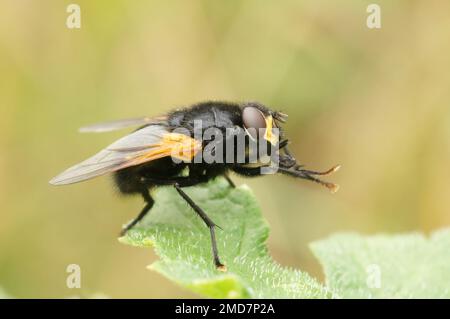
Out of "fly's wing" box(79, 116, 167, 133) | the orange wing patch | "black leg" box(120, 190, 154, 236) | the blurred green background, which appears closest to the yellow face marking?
the orange wing patch

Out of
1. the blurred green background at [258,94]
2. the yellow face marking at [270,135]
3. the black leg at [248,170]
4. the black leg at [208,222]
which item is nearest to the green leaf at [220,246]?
the black leg at [208,222]

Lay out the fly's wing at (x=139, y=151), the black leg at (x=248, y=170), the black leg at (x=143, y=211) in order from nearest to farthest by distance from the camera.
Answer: the fly's wing at (x=139, y=151) < the black leg at (x=248, y=170) < the black leg at (x=143, y=211)

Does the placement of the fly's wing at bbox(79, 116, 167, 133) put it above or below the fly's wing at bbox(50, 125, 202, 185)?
above

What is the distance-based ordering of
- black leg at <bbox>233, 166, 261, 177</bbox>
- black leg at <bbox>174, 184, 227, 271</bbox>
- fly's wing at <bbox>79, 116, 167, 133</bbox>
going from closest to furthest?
black leg at <bbox>174, 184, 227, 271</bbox>, black leg at <bbox>233, 166, 261, 177</bbox>, fly's wing at <bbox>79, 116, 167, 133</bbox>

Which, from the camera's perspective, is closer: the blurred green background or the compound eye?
the compound eye

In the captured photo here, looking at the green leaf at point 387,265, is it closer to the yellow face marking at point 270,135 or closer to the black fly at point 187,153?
the black fly at point 187,153

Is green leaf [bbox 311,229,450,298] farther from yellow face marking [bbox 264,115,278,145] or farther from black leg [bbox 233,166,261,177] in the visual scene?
yellow face marking [bbox 264,115,278,145]
